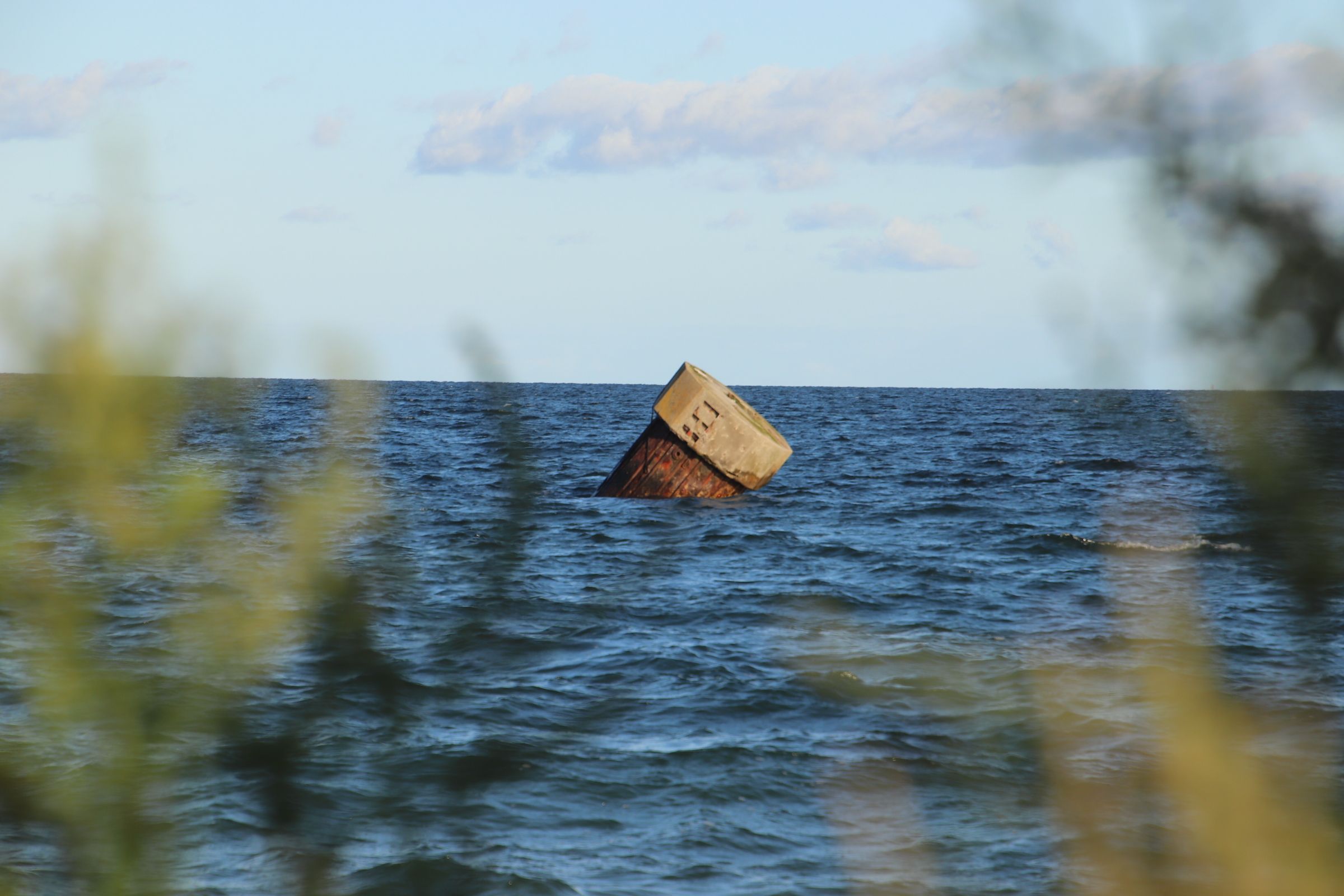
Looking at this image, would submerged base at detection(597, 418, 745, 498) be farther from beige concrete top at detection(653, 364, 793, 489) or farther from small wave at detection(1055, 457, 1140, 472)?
→ small wave at detection(1055, 457, 1140, 472)

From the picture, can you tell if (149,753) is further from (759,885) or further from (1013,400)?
(1013,400)

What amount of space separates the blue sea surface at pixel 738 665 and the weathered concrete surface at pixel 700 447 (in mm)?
505

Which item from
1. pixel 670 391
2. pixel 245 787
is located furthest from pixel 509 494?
pixel 670 391

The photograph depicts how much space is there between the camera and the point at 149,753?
155 cm

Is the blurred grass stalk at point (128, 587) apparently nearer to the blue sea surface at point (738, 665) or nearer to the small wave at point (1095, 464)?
the blue sea surface at point (738, 665)

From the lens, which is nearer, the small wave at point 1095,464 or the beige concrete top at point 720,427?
the beige concrete top at point 720,427

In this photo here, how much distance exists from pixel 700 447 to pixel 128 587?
595 inches

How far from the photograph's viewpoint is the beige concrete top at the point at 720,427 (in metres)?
15.5

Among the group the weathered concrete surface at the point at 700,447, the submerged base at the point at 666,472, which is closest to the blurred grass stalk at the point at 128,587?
the weathered concrete surface at the point at 700,447

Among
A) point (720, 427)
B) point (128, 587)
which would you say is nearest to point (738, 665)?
point (720, 427)

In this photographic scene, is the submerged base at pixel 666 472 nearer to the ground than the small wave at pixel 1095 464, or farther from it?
farther from it

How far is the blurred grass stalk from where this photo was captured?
1.32 meters

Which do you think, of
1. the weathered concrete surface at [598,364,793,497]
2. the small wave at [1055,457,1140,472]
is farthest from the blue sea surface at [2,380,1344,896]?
the small wave at [1055,457,1140,472]

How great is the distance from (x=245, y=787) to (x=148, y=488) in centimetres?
47
